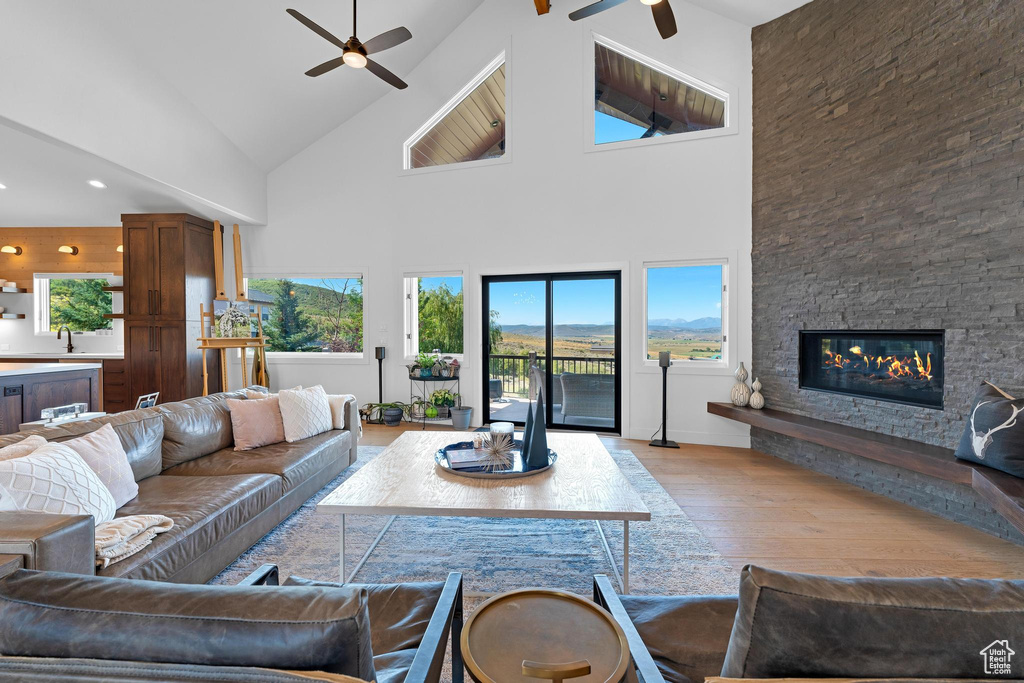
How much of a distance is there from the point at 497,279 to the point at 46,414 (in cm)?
404

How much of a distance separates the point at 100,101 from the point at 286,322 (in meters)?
3.07

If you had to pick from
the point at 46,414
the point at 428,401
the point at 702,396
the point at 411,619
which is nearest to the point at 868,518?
the point at 702,396

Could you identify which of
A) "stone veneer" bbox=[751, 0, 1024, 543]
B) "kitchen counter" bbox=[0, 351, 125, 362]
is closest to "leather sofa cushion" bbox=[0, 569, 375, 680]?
"stone veneer" bbox=[751, 0, 1024, 543]

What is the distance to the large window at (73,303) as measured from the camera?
665cm

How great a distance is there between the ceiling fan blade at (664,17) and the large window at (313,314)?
172 inches

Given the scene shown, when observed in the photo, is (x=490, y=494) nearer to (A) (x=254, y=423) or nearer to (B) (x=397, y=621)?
(B) (x=397, y=621)

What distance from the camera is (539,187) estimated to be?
523 centimetres

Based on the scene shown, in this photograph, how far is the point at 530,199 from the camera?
17.3 ft

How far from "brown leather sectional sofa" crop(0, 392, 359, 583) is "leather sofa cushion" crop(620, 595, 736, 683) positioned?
1.72 metres

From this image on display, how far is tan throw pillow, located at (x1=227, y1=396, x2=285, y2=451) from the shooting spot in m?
3.10

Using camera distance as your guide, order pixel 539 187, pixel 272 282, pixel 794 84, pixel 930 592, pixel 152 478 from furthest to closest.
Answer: pixel 272 282, pixel 539 187, pixel 794 84, pixel 152 478, pixel 930 592

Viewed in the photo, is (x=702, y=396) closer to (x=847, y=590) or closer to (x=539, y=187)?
(x=539, y=187)

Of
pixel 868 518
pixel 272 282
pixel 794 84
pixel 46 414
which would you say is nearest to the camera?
pixel 46 414

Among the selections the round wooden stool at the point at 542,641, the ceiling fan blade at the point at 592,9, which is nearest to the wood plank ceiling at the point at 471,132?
the ceiling fan blade at the point at 592,9
